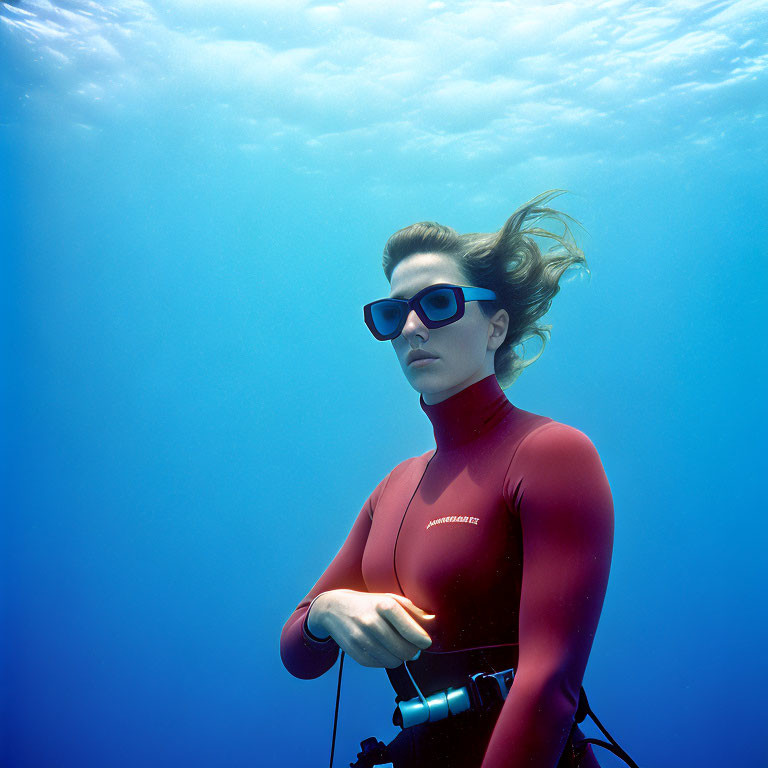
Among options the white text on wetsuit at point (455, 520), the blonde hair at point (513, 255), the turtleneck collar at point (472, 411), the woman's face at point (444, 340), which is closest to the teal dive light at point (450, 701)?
the white text on wetsuit at point (455, 520)

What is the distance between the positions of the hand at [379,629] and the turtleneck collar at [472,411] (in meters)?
0.53

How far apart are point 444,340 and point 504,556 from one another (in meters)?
0.62

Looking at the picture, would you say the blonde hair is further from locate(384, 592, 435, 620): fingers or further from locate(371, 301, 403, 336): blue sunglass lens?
locate(384, 592, 435, 620): fingers

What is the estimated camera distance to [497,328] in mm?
1724

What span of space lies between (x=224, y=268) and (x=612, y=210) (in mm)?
17137

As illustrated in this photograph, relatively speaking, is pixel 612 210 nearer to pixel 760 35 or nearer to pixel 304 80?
pixel 760 35

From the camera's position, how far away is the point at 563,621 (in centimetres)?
107

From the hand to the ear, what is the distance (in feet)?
2.71

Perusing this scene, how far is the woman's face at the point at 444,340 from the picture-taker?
5.24 ft

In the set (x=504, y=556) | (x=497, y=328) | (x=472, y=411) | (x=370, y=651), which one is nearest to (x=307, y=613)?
(x=370, y=651)

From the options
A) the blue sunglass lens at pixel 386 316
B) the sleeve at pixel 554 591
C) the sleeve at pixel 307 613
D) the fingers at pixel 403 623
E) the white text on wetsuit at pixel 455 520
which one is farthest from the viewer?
the blue sunglass lens at pixel 386 316

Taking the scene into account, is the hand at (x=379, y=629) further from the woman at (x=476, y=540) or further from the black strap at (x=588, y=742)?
the black strap at (x=588, y=742)

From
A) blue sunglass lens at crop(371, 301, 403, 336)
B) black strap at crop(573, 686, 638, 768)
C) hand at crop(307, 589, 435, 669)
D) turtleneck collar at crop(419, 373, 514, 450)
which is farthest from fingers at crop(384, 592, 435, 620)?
blue sunglass lens at crop(371, 301, 403, 336)

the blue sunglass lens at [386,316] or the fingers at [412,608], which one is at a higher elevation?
the blue sunglass lens at [386,316]
